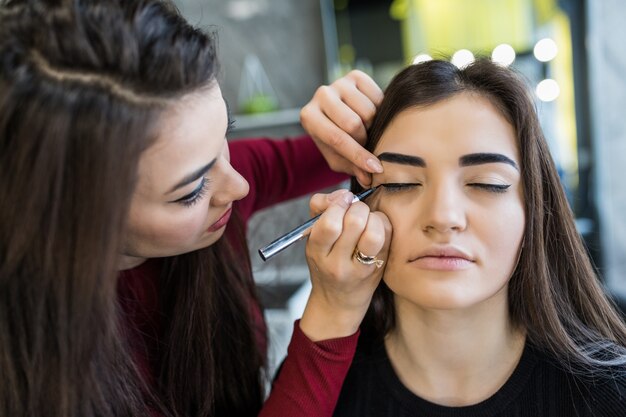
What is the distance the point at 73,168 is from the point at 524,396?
71cm

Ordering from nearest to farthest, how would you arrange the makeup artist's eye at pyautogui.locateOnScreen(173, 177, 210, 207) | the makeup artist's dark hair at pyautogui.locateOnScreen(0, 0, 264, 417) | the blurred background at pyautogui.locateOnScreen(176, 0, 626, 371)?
1. the makeup artist's dark hair at pyautogui.locateOnScreen(0, 0, 264, 417)
2. the makeup artist's eye at pyautogui.locateOnScreen(173, 177, 210, 207)
3. the blurred background at pyautogui.locateOnScreen(176, 0, 626, 371)

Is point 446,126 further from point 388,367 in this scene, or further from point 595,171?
point 595,171

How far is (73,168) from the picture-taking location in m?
0.63

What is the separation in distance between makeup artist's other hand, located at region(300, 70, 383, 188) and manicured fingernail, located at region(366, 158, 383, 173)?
0.01m

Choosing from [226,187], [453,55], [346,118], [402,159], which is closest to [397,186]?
[402,159]

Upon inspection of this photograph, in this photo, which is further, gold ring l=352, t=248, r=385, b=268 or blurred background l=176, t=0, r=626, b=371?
blurred background l=176, t=0, r=626, b=371

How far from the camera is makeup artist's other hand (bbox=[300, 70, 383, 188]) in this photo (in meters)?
0.88

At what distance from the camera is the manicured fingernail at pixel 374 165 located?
2.72ft

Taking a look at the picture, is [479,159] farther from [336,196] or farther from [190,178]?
[190,178]

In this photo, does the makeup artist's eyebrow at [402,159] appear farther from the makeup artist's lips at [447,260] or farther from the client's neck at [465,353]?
the client's neck at [465,353]

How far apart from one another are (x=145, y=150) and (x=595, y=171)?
7.26ft

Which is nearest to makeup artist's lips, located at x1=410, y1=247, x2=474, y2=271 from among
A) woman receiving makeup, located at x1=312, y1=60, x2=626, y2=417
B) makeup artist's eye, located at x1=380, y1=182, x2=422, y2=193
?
woman receiving makeup, located at x1=312, y1=60, x2=626, y2=417

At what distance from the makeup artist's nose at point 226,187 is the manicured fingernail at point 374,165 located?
196mm

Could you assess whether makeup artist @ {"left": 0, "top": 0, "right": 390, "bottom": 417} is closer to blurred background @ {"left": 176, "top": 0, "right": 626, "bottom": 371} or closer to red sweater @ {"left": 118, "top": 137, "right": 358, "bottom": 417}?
red sweater @ {"left": 118, "top": 137, "right": 358, "bottom": 417}
